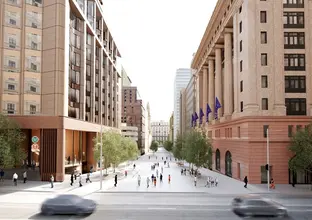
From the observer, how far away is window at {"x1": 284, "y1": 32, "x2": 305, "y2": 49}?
4334 cm

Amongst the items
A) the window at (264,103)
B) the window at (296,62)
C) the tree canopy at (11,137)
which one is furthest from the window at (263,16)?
the tree canopy at (11,137)

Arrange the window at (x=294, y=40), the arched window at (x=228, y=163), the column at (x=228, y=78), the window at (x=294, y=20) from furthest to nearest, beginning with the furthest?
the column at (x=228, y=78) < the arched window at (x=228, y=163) < the window at (x=294, y=20) < the window at (x=294, y=40)

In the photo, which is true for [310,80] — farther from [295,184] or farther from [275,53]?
[295,184]

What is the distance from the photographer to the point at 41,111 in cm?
4347

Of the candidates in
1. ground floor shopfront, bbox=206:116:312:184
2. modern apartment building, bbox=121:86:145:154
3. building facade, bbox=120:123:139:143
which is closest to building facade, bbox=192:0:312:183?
ground floor shopfront, bbox=206:116:312:184

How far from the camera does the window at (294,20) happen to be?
43.5 metres

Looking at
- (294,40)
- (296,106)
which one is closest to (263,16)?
(294,40)

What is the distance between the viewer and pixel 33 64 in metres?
44.1

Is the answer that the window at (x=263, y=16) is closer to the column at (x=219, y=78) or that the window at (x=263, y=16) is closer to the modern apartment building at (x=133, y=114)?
the column at (x=219, y=78)

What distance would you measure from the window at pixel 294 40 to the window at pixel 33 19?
35.6 metres

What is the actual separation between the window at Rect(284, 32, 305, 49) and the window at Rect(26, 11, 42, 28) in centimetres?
3563

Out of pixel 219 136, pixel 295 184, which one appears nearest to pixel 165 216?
pixel 295 184

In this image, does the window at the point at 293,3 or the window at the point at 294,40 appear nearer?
the window at the point at 294,40

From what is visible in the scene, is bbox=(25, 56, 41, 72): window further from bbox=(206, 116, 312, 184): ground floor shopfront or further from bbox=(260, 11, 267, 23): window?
bbox=(260, 11, 267, 23): window
